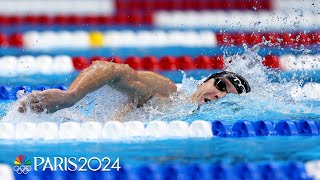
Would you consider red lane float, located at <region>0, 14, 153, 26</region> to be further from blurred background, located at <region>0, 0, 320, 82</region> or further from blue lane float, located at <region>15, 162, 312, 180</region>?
blue lane float, located at <region>15, 162, 312, 180</region>

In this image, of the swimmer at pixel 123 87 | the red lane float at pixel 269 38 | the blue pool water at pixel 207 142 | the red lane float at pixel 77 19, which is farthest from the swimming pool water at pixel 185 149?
the red lane float at pixel 77 19

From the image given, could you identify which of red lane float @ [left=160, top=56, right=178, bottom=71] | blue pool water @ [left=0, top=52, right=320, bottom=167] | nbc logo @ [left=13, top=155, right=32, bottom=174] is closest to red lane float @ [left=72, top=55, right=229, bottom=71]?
red lane float @ [left=160, top=56, right=178, bottom=71]

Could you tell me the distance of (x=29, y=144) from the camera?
3266 mm

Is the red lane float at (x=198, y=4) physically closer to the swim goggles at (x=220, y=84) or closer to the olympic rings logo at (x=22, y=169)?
the swim goggles at (x=220, y=84)

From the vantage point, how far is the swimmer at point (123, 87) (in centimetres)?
332

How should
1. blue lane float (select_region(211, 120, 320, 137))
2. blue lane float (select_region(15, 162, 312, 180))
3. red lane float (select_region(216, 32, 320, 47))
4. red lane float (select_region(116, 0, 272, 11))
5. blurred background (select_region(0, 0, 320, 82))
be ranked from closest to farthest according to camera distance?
blue lane float (select_region(15, 162, 312, 180)), blue lane float (select_region(211, 120, 320, 137)), blurred background (select_region(0, 0, 320, 82)), red lane float (select_region(216, 32, 320, 47)), red lane float (select_region(116, 0, 272, 11))

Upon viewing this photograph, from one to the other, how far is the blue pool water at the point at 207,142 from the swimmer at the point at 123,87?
0.08 m

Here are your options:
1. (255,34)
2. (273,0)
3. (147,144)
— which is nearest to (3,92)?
(147,144)

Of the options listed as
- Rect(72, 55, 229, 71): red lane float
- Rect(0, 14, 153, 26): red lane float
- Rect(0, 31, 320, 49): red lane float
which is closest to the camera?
Rect(72, 55, 229, 71): red lane float

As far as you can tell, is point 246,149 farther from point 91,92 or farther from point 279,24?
point 279,24

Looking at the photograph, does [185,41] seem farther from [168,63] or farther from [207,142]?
[207,142]

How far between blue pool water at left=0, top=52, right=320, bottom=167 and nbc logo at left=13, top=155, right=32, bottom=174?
4 cm

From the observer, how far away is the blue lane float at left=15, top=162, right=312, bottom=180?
2.88 m

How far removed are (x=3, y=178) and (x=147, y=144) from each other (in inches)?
29.0
